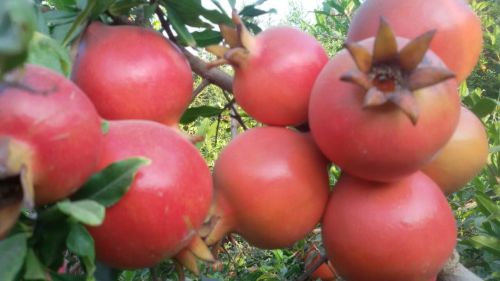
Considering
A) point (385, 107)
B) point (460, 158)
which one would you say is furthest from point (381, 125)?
point (460, 158)

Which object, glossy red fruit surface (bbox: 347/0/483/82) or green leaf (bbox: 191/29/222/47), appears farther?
green leaf (bbox: 191/29/222/47)

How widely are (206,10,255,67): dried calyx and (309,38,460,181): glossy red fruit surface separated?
160mm

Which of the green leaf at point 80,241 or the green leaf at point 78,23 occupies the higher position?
the green leaf at point 78,23

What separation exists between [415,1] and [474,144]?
232mm

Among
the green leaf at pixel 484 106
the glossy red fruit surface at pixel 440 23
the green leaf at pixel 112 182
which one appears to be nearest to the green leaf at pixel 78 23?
the green leaf at pixel 112 182

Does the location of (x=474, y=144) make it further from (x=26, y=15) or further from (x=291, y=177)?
(x=26, y=15)

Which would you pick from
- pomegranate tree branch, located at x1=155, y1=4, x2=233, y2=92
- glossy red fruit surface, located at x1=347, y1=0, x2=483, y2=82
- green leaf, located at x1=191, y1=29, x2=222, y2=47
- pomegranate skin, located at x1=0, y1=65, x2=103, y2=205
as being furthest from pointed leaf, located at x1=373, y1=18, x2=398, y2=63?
green leaf, located at x1=191, y1=29, x2=222, y2=47

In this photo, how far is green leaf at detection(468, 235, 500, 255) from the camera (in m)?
1.23

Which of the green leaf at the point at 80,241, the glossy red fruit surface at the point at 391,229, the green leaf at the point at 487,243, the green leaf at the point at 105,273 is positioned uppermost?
the green leaf at the point at 80,241

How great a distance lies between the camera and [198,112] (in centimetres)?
111

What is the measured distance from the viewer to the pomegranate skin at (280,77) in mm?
747

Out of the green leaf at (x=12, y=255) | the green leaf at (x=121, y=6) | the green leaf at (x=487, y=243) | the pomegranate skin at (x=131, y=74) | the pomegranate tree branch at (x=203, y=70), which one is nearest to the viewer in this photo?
the green leaf at (x=12, y=255)

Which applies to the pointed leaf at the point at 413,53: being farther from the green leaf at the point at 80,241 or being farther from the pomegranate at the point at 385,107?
the green leaf at the point at 80,241

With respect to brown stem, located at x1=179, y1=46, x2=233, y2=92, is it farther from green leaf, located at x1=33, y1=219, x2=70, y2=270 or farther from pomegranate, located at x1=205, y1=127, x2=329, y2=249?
green leaf, located at x1=33, y1=219, x2=70, y2=270
